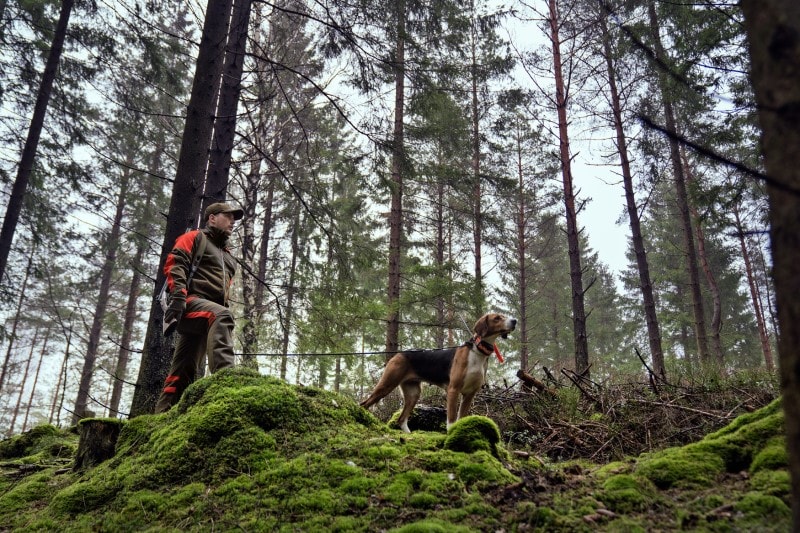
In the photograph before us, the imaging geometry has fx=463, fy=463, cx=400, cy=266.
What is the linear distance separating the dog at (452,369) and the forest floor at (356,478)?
1972mm

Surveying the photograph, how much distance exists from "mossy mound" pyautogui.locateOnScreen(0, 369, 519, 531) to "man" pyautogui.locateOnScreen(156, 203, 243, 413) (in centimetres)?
89

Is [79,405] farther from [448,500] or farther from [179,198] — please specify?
[448,500]

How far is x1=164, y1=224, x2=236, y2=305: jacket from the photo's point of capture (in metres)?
4.97

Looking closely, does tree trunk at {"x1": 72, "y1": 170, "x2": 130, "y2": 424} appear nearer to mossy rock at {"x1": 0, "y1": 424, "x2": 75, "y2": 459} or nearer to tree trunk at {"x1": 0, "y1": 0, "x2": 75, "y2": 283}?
tree trunk at {"x1": 0, "y1": 0, "x2": 75, "y2": 283}

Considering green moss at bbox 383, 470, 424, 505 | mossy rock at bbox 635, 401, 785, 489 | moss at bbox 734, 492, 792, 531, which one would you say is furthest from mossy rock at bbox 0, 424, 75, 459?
moss at bbox 734, 492, 792, 531

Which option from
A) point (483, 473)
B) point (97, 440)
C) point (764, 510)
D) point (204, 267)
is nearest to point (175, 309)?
point (204, 267)

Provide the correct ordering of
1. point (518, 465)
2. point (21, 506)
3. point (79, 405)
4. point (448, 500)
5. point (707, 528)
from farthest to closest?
point (79, 405) → point (21, 506) → point (518, 465) → point (448, 500) → point (707, 528)

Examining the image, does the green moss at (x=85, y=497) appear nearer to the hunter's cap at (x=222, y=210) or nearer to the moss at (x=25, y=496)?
the moss at (x=25, y=496)

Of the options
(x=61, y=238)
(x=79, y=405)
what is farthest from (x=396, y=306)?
(x=79, y=405)

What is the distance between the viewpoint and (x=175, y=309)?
4805 mm

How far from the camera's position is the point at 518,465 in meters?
3.29

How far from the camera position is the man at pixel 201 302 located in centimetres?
482

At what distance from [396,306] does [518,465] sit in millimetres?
8941

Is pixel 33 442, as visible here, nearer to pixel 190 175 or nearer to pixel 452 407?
pixel 190 175
